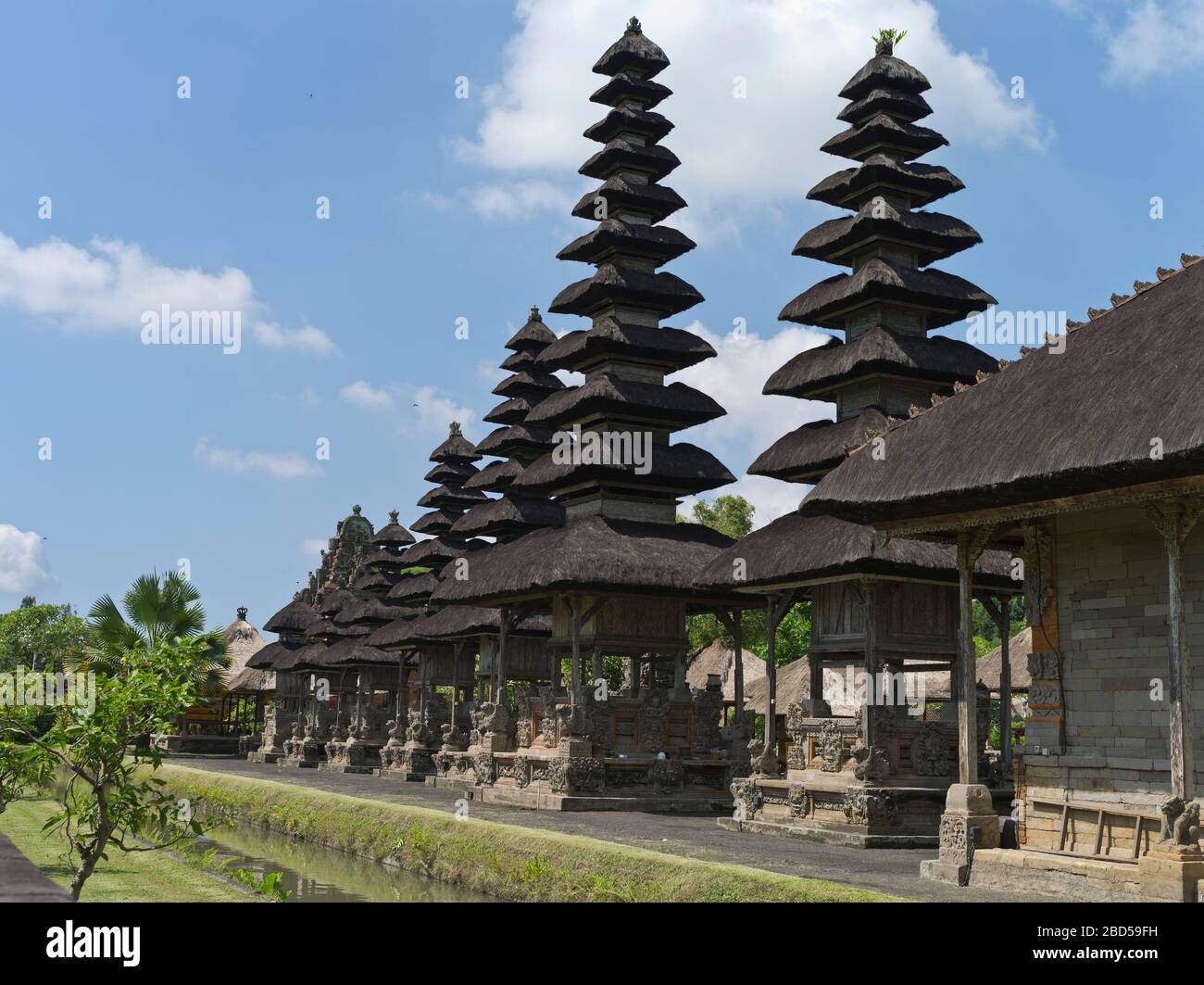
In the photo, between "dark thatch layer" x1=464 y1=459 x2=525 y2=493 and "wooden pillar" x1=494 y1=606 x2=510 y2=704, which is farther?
"dark thatch layer" x1=464 y1=459 x2=525 y2=493

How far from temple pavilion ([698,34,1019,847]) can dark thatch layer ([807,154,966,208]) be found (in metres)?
0.04

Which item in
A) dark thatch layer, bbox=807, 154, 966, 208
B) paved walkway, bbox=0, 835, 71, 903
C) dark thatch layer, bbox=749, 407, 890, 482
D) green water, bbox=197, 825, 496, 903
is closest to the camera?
paved walkway, bbox=0, 835, 71, 903

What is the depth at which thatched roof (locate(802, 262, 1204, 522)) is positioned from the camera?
1120cm

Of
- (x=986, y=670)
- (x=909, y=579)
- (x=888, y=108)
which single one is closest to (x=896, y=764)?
(x=909, y=579)

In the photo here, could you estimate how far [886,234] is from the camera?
22.6 meters


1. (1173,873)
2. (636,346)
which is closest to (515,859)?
(1173,873)

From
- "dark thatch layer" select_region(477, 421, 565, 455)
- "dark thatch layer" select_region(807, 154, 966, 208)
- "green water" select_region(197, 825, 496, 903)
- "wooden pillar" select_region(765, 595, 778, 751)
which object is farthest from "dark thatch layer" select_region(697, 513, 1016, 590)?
"dark thatch layer" select_region(477, 421, 565, 455)

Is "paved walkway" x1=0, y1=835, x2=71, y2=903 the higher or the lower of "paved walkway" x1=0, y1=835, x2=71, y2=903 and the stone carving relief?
the higher

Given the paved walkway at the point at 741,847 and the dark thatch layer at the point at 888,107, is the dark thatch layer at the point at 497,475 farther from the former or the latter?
the dark thatch layer at the point at 888,107

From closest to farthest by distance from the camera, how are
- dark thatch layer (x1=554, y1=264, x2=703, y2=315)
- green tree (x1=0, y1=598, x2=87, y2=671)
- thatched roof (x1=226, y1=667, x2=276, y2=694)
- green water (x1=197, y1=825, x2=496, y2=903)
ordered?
green water (x1=197, y1=825, x2=496, y2=903) → dark thatch layer (x1=554, y1=264, x2=703, y2=315) → thatched roof (x1=226, y1=667, x2=276, y2=694) → green tree (x1=0, y1=598, x2=87, y2=671)

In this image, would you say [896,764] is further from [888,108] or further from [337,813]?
[888,108]

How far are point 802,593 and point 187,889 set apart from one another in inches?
487

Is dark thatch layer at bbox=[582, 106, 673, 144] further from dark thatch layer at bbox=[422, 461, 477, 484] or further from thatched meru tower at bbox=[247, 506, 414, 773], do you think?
thatched meru tower at bbox=[247, 506, 414, 773]

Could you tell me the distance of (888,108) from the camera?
23.9 meters
